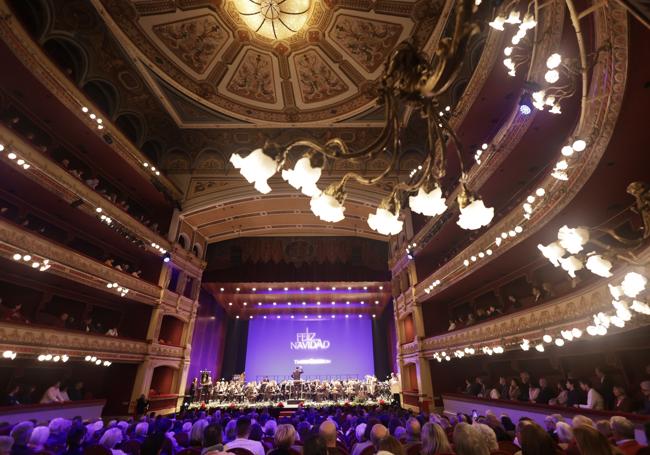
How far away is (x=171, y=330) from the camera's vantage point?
16.8 metres

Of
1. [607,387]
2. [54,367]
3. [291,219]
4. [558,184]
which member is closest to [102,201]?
[54,367]

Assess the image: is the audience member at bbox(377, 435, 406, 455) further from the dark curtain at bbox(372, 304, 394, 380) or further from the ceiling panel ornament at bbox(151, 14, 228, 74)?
the dark curtain at bbox(372, 304, 394, 380)

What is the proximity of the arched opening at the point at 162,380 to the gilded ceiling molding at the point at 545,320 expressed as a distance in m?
13.4

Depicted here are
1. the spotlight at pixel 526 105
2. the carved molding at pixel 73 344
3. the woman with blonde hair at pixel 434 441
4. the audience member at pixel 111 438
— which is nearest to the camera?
the woman with blonde hair at pixel 434 441

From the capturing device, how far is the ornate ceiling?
11141 mm

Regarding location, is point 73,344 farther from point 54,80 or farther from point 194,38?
point 194,38

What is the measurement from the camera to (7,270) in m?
10.7

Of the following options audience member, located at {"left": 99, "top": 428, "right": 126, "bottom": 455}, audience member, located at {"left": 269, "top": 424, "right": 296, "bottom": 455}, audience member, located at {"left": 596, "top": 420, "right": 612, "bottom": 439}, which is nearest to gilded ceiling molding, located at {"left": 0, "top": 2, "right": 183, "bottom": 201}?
audience member, located at {"left": 99, "top": 428, "right": 126, "bottom": 455}

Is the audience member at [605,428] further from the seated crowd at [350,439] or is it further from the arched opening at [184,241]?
the arched opening at [184,241]

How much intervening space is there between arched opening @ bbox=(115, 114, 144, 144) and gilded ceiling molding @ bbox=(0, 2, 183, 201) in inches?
61.1

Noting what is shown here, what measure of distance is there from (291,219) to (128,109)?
395 inches

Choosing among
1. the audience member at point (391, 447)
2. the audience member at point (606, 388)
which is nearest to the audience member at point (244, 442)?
the audience member at point (391, 447)

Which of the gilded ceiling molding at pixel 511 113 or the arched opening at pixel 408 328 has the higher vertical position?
the gilded ceiling molding at pixel 511 113

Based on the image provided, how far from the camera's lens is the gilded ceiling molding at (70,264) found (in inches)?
350
